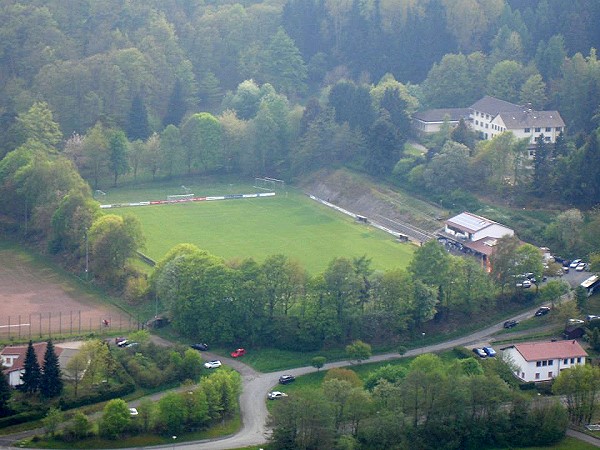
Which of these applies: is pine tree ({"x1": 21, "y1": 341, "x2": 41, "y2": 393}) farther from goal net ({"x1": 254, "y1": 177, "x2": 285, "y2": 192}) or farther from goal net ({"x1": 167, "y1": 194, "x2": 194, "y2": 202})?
goal net ({"x1": 254, "y1": 177, "x2": 285, "y2": 192})

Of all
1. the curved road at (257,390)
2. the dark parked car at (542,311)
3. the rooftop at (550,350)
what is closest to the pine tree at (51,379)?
the curved road at (257,390)

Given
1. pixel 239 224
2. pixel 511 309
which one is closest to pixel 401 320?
pixel 511 309

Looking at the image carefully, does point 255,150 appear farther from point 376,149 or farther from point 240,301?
point 240,301

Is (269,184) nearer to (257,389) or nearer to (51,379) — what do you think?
(257,389)

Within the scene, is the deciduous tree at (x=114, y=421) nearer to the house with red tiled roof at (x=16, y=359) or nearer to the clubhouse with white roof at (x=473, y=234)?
the house with red tiled roof at (x=16, y=359)

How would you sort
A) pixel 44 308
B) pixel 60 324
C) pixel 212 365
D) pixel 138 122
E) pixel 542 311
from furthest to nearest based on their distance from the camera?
pixel 138 122 → pixel 44 308 → pixel 542 311 → pixel 60 324 → pixel 212 365

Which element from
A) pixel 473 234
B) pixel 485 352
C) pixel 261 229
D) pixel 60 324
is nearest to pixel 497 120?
pixel 473 234
